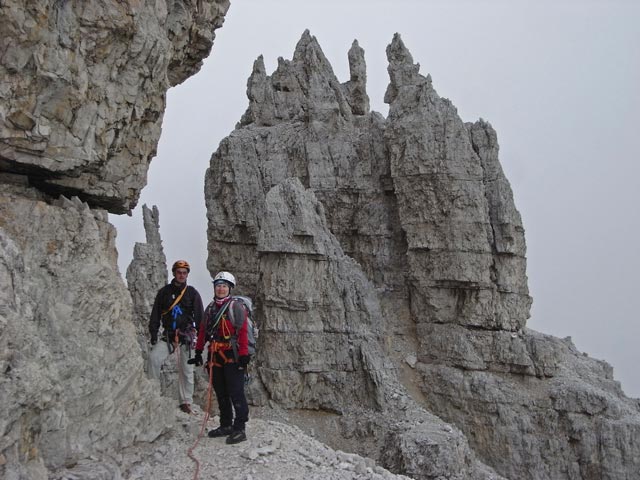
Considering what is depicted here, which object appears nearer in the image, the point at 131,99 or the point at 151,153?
the point at 131,99

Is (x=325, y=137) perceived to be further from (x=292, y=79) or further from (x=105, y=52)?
(x=105, y=52)

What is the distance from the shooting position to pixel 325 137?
28.3m

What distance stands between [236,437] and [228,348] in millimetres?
1290

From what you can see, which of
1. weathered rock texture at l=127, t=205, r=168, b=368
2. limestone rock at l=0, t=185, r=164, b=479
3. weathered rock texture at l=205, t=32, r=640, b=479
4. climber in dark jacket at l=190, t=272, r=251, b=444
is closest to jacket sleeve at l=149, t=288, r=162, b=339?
limestone rock at l=0, t=185, r=164, b=479

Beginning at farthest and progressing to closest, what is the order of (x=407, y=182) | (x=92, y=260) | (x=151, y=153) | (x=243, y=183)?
(x=243, y=183) < (x=407, y=182) < (x=151, y=153) < (x=92, y=260)

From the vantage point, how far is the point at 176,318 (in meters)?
8.93

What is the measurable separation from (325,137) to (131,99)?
20867 millimetres

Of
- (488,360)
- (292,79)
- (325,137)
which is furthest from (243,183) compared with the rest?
(488,360)

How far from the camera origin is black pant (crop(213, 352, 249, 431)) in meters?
7.66

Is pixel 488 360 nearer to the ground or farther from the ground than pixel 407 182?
nearer to the ground

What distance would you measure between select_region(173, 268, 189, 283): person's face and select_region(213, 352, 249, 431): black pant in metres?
1.77

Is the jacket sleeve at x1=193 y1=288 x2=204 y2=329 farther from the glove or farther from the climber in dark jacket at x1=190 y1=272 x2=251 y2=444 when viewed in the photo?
the glove

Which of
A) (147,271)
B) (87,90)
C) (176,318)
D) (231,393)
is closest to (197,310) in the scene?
(176,318)

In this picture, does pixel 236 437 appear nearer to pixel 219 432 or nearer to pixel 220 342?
pixel 219 432
